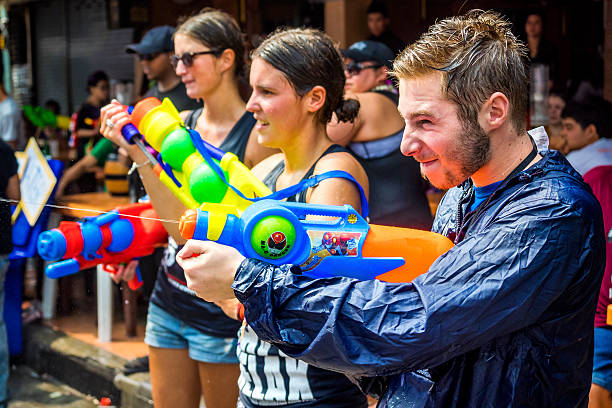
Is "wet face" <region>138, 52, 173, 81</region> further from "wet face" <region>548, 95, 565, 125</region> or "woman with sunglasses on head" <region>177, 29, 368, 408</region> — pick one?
"wet face" <region>548, 95, 565, 125</region>

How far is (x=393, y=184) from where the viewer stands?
10.4 feet

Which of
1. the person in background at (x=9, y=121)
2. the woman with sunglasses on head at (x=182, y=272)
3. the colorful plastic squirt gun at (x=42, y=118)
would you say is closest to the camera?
the woman with sunglasses on head at (x=182, y=272)

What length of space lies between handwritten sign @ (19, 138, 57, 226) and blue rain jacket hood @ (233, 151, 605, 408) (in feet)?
11.7

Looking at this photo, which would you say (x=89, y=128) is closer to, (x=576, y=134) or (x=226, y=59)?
(x=226, y=59)

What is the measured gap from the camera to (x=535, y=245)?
1157 mm

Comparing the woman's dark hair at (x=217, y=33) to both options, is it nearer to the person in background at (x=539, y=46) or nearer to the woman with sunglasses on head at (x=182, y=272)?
the woman with sunglasses on head at (x=182, y=272)

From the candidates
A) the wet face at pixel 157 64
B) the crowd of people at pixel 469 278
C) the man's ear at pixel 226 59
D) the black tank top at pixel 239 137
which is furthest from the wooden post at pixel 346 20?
the crowd of people at pixel 469 278

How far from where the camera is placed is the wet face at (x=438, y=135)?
129 centimetres

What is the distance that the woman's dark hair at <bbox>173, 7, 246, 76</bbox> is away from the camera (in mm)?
2875

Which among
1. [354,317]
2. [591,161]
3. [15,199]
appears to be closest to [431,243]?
[354,317]

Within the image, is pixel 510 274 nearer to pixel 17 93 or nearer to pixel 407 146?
pixel 407 146

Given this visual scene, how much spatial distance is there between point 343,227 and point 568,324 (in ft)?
1.45

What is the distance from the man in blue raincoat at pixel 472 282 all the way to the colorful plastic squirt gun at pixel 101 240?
116 centimetres

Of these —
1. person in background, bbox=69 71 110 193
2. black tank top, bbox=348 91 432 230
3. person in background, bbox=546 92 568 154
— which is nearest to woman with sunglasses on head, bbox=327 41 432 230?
black tank top, bbox=348 91 432 230
